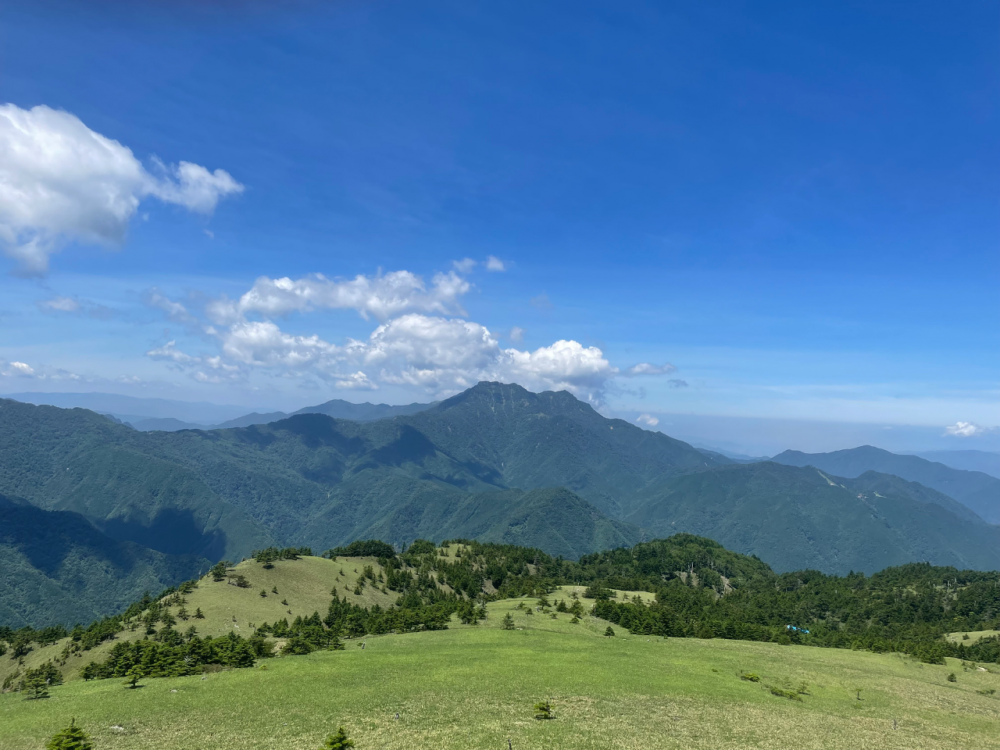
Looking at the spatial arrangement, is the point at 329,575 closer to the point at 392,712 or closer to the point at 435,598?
the point at 435,598

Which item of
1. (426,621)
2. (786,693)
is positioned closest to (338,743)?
(786,693)

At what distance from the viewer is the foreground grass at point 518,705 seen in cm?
4175

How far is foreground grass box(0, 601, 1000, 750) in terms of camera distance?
4175 centimetres

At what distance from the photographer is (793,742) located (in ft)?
146

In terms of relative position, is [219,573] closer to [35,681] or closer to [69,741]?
[35,681]

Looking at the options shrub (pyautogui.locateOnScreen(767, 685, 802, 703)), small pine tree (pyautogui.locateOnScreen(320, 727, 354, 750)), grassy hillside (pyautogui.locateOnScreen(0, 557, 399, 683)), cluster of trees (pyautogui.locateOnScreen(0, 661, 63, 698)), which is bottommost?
grassy hillside (pyautogui.locateOnScreen(0, 557, 399, 683))

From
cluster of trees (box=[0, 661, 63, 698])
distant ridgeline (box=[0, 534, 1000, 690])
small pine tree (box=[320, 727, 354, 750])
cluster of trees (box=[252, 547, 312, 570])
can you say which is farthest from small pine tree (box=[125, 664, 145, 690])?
cluster of trees (box=[252, 547, 312, 570])

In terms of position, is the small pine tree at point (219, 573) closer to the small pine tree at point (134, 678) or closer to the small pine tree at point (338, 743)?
the small pine tree at point (134, 678)

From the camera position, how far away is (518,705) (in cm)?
4975

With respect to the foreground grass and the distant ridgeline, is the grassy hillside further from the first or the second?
the foreground grass

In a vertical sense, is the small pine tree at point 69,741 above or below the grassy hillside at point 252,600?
above

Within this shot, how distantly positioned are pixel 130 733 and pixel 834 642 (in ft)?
421

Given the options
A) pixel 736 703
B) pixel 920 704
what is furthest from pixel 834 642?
pixel 736 703

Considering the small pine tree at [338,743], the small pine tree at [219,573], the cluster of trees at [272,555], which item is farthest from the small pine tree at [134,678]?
the cluster of trees at [272,555]
